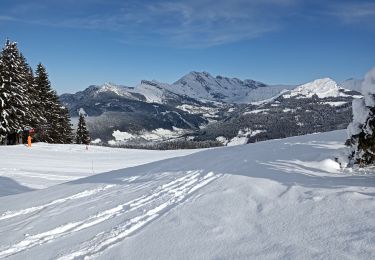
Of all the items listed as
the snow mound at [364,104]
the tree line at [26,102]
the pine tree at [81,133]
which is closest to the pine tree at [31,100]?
the tree line at [26,102]

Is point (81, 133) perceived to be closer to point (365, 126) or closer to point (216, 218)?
point (365, 126)

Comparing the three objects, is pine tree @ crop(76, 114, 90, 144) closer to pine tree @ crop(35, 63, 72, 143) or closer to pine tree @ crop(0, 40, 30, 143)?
pine tree @ crop(35, 63, 72, 143)

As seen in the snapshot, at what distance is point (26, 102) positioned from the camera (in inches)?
1658

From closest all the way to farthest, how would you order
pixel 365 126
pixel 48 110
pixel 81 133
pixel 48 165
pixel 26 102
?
pixel 365 126, pixel 48 165, pixel 26 102, pixel 48 110, pixel 81 133

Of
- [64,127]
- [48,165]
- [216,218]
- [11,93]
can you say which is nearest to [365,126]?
[216,218]

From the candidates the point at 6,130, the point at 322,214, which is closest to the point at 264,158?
the point at 322,214

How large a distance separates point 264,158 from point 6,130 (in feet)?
109

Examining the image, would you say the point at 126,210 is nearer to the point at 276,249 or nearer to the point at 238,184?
the point at 238,184

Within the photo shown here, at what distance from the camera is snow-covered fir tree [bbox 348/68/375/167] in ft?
34.7

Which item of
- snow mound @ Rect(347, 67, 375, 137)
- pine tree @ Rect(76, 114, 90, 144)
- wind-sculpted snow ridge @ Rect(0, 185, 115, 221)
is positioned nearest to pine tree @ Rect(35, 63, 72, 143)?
pine tree @ Rect(76, 114, 90, 144)

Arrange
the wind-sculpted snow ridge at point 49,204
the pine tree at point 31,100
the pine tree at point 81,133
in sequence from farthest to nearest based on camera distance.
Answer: the pine tree at point 81,133 < the pine tree at point 31,100 < the wind-sculpted snow ridge at point 49,204

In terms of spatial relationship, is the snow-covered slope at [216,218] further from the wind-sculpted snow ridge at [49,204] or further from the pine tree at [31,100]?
the pine tree at [31,100]

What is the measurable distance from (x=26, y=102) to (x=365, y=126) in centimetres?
3850

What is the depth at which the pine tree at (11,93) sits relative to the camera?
131 ft
